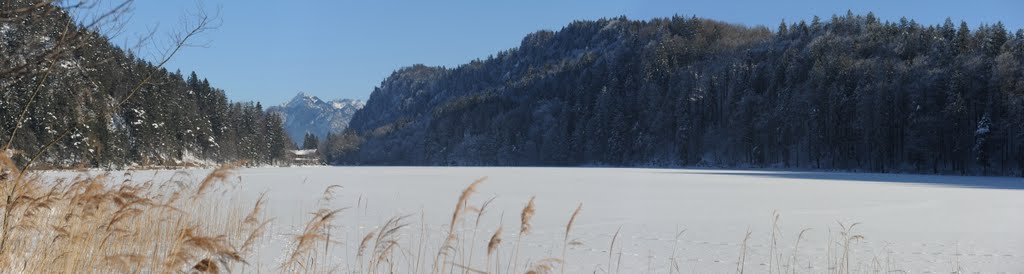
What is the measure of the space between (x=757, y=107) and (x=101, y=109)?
305ft

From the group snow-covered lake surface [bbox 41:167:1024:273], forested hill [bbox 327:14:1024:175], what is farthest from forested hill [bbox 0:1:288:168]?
forested hill [bbox 327:14:1024:175]

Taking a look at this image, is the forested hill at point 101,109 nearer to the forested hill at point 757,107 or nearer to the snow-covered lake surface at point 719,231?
the snow-covered lake surface at point 719,231

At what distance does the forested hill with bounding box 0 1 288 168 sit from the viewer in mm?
3826

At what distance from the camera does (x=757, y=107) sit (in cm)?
8919

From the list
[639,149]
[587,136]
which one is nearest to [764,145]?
[639,149]

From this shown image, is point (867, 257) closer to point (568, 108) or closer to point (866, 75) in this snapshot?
point (866, 75)

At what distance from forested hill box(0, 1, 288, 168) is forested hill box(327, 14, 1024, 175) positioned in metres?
49.8

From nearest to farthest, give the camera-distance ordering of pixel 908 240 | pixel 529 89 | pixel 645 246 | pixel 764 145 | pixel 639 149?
pixel 645 246
pixel 908 240
pixel 764 145
pixel 639 149
pixel 529 89

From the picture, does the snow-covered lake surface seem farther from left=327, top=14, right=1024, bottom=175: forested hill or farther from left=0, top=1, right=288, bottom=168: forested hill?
left=327, top=14, right=1024, bottom=175: forested hill

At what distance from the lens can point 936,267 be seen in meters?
6.89

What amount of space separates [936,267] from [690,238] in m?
3.12

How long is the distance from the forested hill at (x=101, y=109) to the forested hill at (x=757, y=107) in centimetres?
4981

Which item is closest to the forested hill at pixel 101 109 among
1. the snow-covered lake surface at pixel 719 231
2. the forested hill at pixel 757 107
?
the snow-covered lake surface at pixel 719 231

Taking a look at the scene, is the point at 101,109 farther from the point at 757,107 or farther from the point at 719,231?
the point at 757,107
